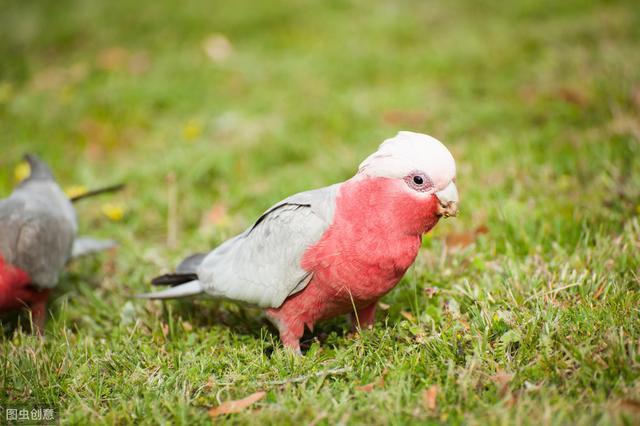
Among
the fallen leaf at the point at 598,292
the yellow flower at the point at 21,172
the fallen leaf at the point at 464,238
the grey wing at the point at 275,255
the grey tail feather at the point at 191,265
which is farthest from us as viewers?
the yellow flower at the point at 21,172

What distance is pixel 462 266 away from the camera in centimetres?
317

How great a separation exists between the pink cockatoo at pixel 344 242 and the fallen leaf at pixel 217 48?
14.5 feet

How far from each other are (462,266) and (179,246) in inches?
72.4

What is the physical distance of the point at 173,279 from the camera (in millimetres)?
2949

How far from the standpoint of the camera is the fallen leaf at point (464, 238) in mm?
3354

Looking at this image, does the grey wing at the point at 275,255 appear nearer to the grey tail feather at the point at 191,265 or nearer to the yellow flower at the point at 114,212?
the grey tail feather at the point at 191,265

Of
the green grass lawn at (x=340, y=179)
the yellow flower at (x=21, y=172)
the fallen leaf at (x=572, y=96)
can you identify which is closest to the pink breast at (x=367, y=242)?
the green grass lawn at (x=340, y=179)

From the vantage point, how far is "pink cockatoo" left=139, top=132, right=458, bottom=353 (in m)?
2.34

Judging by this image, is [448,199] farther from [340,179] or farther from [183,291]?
[340,179]

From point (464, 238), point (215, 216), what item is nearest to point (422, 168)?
point (464, 238)

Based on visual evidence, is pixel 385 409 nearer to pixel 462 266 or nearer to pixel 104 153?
pixel 462 266

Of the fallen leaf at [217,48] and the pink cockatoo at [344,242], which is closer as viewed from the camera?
the pink cockatoo at [344,242]

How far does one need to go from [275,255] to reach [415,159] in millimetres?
751

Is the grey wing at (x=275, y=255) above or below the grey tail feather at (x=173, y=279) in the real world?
above
